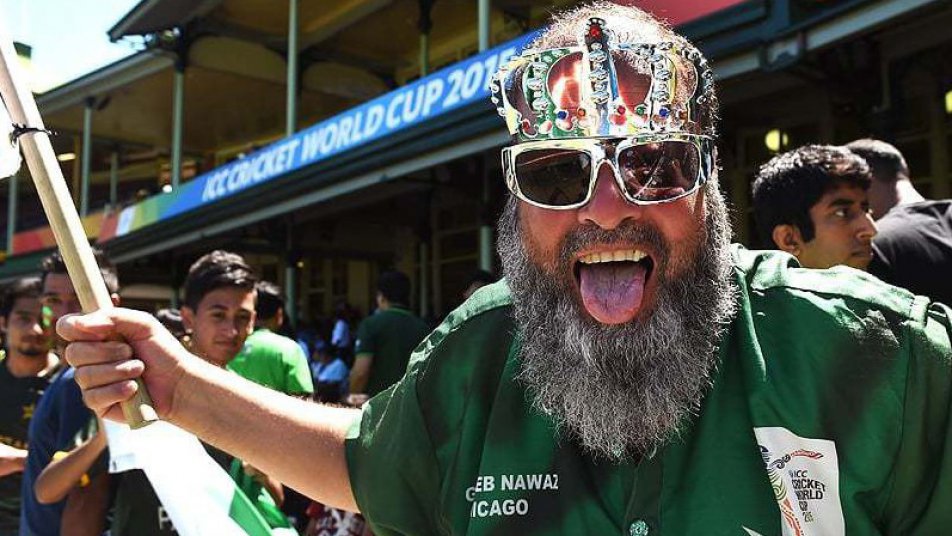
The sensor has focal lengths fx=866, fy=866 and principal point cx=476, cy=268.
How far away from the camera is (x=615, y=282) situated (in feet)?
4.95

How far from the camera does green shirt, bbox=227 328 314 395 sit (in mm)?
3703

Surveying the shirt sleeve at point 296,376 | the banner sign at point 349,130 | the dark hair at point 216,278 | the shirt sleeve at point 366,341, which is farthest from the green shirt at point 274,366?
the banner sign at point 349,130

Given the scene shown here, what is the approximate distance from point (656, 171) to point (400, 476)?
27.6 inches

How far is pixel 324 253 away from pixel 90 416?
34.0 ft

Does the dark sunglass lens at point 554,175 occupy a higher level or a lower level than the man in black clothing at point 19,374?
higher

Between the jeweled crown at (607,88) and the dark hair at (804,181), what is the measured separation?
4.07 ft

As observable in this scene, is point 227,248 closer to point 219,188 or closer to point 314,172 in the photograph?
point 219,188

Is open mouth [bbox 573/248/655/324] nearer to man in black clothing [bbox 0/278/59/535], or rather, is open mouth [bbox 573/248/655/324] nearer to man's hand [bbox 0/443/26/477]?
man's hand [bbox 0/443/26/477]

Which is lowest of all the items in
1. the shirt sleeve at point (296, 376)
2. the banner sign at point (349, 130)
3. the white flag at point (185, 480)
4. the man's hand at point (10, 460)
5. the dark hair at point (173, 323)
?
the man's hand at point (10, 460)

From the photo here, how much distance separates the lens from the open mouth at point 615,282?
4.88 ft

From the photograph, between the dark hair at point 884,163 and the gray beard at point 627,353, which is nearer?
the gray beard at point 627,353

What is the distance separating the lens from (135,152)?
19078 millimetres

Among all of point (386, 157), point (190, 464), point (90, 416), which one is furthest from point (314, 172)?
point (190, 464)

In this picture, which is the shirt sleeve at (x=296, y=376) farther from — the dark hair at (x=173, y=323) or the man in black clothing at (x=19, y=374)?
the man in black clothing at (x=19, y=374)
